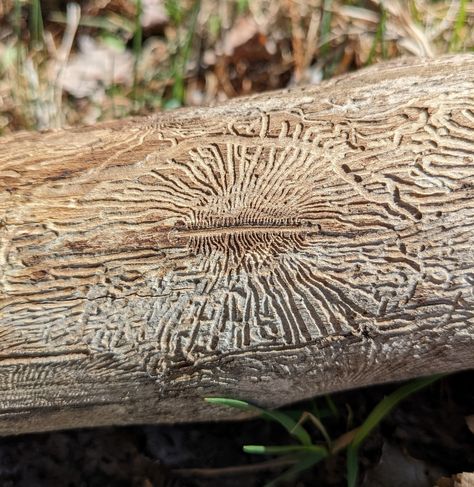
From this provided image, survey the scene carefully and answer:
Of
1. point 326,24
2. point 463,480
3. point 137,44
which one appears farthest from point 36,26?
point 463,480

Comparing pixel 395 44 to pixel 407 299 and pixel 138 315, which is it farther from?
pixel 138 315

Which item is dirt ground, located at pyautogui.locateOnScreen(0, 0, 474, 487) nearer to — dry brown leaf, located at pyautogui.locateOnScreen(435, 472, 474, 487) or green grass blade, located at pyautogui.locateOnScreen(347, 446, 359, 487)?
green grass blade, located at pyautogui.locateOnScreen(347, 446, 359, 487)

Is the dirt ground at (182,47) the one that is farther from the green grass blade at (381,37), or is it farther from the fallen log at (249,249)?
the fallen log at (249,249)

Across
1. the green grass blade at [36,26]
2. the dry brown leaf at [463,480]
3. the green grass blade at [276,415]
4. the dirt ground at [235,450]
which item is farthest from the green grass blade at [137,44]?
the dry brown leaf at [463,480]

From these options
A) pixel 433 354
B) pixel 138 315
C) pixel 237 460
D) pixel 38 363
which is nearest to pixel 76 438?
pixel 237 460

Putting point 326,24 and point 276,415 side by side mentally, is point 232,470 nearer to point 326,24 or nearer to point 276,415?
point 276,415

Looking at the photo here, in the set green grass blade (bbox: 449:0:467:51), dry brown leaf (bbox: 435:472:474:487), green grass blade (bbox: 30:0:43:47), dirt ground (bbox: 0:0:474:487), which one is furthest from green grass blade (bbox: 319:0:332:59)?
dry brown leaf (bbox: 435:472:474:487)
